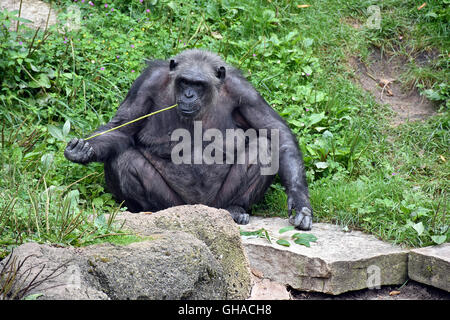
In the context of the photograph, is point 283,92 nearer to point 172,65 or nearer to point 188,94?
point 172,65

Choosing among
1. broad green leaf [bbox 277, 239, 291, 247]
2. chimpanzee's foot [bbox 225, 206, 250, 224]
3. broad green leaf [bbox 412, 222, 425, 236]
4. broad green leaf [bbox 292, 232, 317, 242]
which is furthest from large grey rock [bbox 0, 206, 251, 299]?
broad green leaf [bbox 412, 222, 425, 236]

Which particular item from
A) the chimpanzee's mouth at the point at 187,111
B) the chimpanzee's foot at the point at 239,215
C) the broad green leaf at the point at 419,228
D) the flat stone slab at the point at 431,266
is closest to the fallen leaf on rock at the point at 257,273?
the chimpanzee's foot at the point at 239,215

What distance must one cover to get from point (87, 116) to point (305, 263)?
362cm

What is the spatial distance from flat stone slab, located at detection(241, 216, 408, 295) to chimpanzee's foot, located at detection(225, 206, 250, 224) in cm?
61

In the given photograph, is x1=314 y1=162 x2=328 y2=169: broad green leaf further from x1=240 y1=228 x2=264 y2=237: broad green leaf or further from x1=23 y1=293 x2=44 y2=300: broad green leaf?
x1=23 y1=293 x2=44 y2=300: broad green leaf

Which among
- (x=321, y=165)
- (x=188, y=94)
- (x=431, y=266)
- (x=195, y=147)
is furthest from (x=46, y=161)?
(x=431, y=266)

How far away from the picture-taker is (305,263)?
5.49m

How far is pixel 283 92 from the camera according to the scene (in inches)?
336

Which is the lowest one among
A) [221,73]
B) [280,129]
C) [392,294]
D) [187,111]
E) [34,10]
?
[392,294]

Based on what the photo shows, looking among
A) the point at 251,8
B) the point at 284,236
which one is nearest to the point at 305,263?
the point at 284,236

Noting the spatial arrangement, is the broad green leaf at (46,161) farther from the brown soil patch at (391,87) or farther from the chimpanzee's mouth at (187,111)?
the brown soil patch at (391,87)

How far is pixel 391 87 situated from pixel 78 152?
15.7 ft

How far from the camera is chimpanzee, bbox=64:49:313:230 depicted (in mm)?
6738
